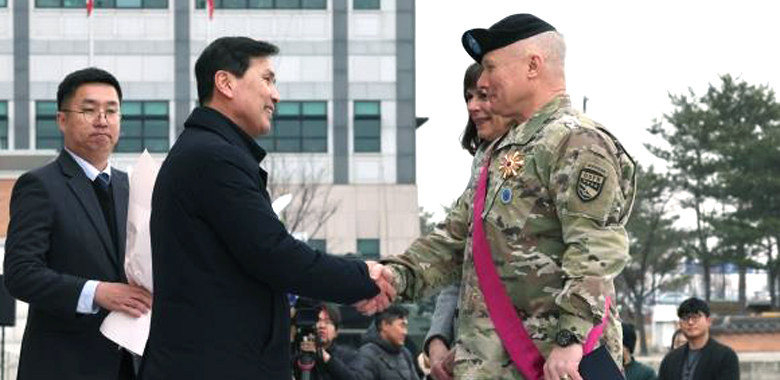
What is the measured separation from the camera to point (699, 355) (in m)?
14.3

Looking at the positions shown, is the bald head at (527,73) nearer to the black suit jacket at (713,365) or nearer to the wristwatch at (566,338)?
the wristwatch at (566,338)

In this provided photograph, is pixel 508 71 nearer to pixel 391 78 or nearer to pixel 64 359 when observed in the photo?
pixel 64 359

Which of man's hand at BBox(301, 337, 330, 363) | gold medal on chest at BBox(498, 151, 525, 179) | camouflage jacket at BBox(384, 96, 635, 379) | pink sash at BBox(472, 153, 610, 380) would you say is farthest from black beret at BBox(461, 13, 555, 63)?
man's hand at BBox(301, 337, 330, 363)

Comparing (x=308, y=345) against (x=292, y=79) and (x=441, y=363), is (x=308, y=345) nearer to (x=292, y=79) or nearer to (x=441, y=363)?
(x=441, y=363)

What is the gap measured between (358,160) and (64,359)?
55.9 meters

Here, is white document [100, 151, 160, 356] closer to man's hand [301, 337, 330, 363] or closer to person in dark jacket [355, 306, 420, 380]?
→ man's hand [301, 337, 330, 363]

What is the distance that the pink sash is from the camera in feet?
18.0

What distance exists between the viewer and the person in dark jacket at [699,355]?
14.0 m

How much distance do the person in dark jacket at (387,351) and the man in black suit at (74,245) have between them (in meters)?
→ 5.60

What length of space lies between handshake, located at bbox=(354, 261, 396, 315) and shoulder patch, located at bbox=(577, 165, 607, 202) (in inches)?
35.0

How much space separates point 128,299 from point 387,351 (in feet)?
21.6

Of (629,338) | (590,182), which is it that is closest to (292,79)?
(629,338)

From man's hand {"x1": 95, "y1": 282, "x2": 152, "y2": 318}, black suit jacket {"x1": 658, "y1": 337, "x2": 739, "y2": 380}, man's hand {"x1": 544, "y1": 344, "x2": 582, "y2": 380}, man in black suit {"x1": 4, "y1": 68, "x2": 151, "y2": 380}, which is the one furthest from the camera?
black suit jacket {"x1": 658, "y1": 337, "x2": 739, "y2": 380}

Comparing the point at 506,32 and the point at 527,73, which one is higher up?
the point at 506,32
